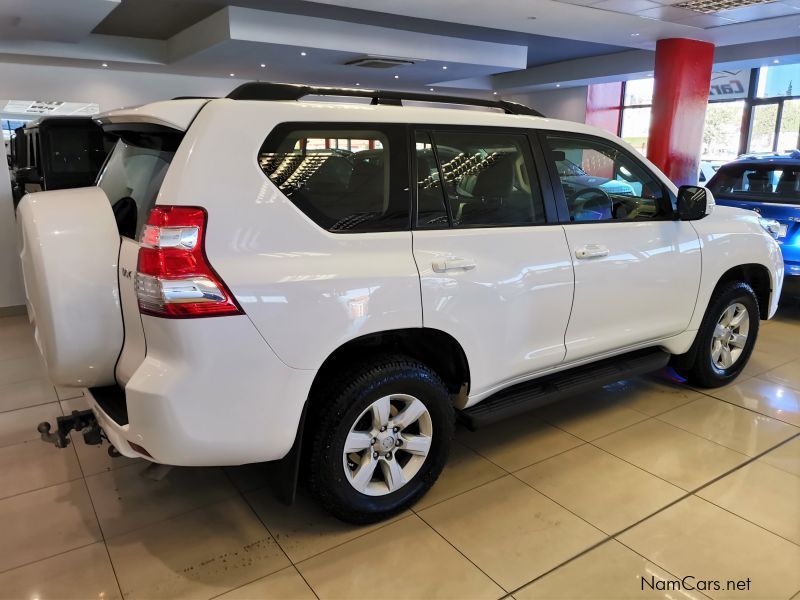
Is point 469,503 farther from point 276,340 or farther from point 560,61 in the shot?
point 560,61

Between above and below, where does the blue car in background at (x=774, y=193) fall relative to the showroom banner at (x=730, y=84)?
below

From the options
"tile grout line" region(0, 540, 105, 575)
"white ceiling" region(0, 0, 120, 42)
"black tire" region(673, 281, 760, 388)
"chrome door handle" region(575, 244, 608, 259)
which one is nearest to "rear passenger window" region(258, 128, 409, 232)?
"chrome door handle" region(575, 244, 608, 259)

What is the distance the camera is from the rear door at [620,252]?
9.21 ft

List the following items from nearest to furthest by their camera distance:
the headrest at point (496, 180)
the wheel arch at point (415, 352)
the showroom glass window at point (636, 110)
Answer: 1. the wheel arch at point (415, 352)
2. the headrest at point (496, 180)
3. the showroom glass window at point (636, 110)

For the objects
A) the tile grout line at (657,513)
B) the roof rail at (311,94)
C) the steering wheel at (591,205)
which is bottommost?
the tile grout line at (657,513)

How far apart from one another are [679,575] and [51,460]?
9.36 feet

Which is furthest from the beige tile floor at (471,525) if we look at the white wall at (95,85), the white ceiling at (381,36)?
the white wall at (95,85)

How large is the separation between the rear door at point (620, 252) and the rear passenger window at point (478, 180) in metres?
0.19

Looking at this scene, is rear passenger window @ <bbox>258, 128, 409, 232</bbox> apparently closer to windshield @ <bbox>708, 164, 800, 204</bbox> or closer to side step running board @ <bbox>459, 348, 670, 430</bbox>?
side step running board @ <bbox>459, 348, 670, 430</bbox>

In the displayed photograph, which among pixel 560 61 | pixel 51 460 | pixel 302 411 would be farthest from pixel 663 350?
pixel 560 61

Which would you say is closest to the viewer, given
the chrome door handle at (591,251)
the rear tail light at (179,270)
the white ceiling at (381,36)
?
the rear tail light at (179,270)

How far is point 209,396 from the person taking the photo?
1.87 meters

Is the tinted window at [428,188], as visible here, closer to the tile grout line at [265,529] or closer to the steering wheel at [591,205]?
the steering wheel at [591,205]

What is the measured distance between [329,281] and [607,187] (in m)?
2.11
